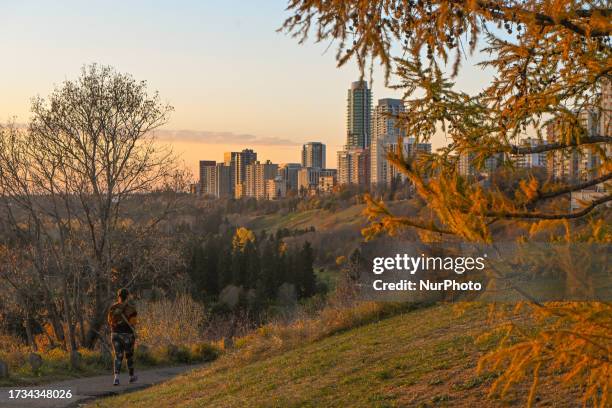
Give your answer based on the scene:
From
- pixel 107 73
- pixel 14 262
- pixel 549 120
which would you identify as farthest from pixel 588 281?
pixel 14 262

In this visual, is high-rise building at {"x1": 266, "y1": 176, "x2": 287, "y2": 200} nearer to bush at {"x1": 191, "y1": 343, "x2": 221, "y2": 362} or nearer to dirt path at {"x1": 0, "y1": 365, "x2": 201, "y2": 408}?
bush at {"x1": 191, "y1": 343, "x2": 221, "y2": 362}

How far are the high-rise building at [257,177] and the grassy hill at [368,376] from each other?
527 ft

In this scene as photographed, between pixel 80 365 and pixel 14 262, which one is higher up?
pixel 14 262

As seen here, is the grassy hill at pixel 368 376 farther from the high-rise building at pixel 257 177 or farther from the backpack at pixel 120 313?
the high-rise building at pixel 257 177

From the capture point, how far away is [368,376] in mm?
9359

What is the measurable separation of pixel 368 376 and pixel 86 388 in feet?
19.5

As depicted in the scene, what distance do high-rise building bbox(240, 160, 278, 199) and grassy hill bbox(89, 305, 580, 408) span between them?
16075cm

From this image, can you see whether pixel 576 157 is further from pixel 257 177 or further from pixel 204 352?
pixel 257 177

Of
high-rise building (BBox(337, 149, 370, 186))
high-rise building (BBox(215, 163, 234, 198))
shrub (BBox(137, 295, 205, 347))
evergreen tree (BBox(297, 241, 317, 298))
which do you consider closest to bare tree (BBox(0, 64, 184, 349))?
shrub (BBox(137, 295, 205, 347))

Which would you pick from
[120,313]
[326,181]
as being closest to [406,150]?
[120,313]

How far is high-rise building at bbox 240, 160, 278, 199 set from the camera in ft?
589

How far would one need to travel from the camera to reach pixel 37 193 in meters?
→ 20.8

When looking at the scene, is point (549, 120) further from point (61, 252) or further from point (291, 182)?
point (291, 182)

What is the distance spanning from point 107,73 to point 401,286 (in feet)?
33.1
